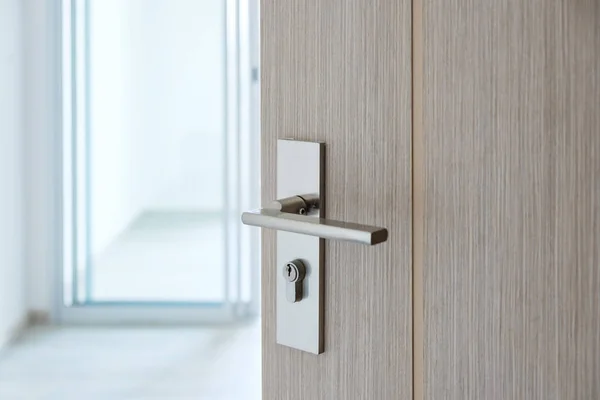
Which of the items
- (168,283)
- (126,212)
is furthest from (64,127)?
(168,283)

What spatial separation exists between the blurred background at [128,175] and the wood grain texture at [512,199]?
2.55 meters

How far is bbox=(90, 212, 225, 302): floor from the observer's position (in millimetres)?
3368

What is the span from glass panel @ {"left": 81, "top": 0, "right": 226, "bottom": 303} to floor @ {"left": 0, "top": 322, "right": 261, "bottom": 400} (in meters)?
0.23

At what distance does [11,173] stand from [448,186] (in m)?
2.86

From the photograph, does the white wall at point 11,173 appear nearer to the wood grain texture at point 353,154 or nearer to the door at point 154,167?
the door at point 154,167

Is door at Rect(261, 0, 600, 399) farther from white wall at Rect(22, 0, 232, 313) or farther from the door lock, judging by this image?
white wall at Rect(22, 0, 232, 313)

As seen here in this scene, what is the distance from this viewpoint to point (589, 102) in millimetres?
434

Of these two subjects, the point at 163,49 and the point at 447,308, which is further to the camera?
the point at 163,49

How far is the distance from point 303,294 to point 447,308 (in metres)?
0.11

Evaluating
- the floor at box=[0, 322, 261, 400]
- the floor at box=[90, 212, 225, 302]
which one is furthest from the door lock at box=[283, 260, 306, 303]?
the floor at box=[90, 212, 225, 302]

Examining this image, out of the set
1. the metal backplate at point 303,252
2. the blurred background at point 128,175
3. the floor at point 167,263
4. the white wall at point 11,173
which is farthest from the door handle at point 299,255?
the floor at point 167,263

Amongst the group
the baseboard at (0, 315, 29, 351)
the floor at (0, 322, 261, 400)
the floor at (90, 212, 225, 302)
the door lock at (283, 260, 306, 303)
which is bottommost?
the floor at (0, 322, 261, 400)

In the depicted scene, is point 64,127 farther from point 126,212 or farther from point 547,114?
point 547,114

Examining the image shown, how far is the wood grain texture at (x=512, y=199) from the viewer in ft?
1.45
